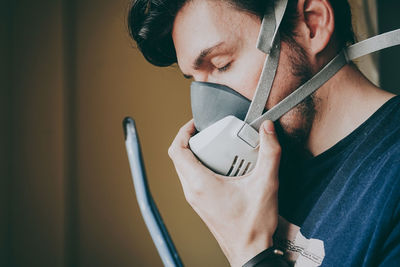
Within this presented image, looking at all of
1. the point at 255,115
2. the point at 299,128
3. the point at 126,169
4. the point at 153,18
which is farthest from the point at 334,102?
the point at 126,169

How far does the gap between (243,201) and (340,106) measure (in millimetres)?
373

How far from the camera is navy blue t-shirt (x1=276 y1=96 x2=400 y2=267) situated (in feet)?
1.90

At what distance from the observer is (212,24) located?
Result: 83 centimetres

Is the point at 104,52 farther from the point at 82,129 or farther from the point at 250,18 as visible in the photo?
the point at 250,18

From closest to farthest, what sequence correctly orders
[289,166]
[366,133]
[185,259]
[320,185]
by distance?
[366,133]
[320,185]
[289,166]
[185,259]

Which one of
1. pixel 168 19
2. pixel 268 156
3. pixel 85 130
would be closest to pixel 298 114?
pixel 268 156

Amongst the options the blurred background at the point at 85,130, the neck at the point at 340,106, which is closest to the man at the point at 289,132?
the neck at the point at 340,106

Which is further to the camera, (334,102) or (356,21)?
(356,21)

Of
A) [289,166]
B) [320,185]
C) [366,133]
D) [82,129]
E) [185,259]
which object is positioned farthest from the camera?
[185,259]

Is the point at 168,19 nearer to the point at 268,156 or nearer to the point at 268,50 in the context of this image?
the point at 268,50

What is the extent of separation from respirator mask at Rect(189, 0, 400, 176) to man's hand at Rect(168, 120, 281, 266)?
0.11 feet

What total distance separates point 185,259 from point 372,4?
1.75m

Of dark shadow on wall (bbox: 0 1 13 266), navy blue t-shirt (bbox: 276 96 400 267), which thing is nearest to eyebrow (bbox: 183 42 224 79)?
navy blue t-shirt (bbox: 276 96 400 267)

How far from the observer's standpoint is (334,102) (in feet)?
2.76
